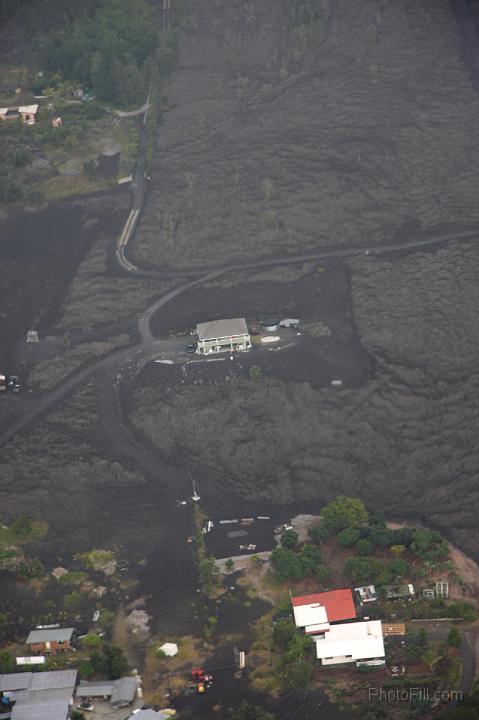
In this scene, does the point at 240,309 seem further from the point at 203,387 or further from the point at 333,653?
the point at 333,653

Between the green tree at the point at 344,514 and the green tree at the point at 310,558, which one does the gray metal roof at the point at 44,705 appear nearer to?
the green tree at the point at 310,558

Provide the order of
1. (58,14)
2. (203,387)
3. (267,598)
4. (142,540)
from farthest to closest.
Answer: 1. (58,14)
2. (203,387)
3. (142,540)
4. (267,598)

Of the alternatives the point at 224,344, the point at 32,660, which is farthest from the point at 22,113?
the point at 32,660

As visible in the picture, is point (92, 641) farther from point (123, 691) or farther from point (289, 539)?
point (289, 539)

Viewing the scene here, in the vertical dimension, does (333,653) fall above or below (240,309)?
below

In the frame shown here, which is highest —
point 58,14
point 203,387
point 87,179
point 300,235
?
point 58,14

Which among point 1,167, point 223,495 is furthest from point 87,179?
point 223,495

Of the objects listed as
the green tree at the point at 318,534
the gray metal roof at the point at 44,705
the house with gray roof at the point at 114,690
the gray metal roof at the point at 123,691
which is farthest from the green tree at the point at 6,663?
the green tree at the point at 318,534

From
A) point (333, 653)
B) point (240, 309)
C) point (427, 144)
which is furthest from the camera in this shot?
point (427, 144)
